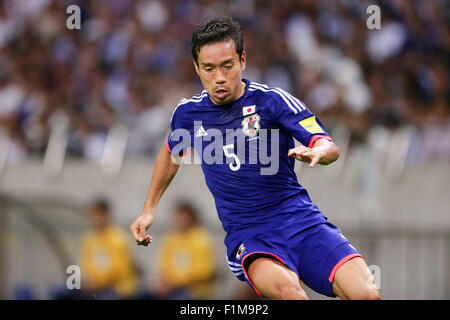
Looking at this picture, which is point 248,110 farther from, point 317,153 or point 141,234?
point 141,234

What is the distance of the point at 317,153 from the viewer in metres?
4.33

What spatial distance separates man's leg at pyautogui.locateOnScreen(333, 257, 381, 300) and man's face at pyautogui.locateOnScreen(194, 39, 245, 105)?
139 centimetres

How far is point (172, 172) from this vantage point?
575cm

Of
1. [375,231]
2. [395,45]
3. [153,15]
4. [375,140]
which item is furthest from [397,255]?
[153,15]

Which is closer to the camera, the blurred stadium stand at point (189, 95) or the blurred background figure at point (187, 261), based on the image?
the blurred background figure at point (187, 261)

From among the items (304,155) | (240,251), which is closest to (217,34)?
(304,155)

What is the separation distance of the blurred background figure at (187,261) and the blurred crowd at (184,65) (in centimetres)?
259

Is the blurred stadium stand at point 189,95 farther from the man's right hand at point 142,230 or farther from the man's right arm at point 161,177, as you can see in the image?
the man's right hand at point 142,230

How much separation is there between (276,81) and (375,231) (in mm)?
3584

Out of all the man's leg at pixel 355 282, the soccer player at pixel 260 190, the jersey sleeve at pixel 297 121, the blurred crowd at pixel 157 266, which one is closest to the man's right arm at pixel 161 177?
the soccer player at pixel 260 190

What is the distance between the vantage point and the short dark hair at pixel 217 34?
196 inches

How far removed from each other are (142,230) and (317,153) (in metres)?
Answer: 1.58

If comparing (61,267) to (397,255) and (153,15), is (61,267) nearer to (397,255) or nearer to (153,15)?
(397,255)

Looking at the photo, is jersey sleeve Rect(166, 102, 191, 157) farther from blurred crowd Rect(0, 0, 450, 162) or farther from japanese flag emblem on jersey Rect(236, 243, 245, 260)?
blurred crowd Rect(0, 0, 450, 162)
